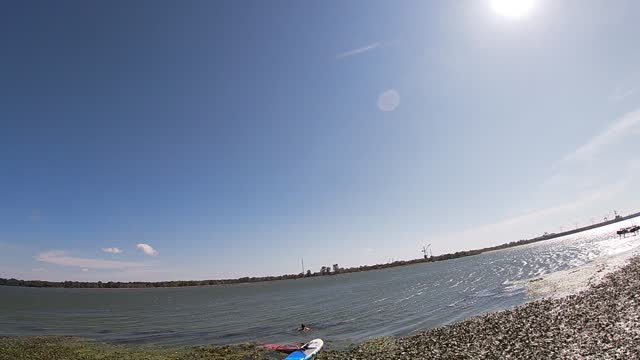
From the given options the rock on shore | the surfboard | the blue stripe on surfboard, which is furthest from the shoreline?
the blue stripe on surfboard

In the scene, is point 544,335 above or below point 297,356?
above

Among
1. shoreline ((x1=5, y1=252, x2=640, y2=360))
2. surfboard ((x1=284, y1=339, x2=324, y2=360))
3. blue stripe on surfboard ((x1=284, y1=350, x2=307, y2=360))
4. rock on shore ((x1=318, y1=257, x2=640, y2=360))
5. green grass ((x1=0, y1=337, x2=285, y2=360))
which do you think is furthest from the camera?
green grass ((x1=0, y1=337, x2=285, y2=360))

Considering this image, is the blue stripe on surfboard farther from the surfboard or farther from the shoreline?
the shoreline

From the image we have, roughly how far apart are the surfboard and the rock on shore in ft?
3.01

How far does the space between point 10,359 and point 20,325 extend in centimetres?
3325

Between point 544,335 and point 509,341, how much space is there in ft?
7.46

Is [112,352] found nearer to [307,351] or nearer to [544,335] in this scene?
[307,351]

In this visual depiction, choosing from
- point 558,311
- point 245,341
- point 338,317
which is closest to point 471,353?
point 558,311

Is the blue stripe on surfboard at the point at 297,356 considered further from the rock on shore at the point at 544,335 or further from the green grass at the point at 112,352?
the green grass at the point at 112,352

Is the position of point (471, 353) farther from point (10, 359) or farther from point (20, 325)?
point (20, 325)

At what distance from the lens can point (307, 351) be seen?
89.1 ft

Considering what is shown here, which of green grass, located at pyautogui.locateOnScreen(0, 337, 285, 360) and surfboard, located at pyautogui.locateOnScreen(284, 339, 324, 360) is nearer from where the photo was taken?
surfboard, located at pyautogui.locateOnScreen(284, 339, 324, 360)

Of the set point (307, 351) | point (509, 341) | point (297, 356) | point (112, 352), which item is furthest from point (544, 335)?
point (112, 352)

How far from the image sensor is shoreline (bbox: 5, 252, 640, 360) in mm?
19097
